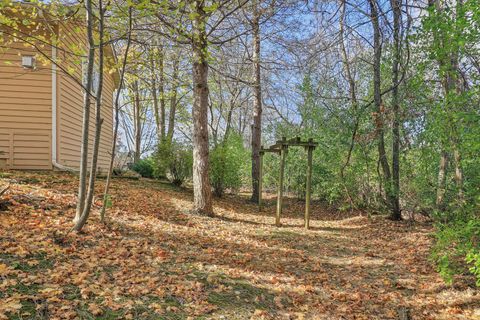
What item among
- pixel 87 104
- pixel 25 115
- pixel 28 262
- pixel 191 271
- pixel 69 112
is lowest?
pixel 191 271

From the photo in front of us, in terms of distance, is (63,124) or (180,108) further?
(180,108)

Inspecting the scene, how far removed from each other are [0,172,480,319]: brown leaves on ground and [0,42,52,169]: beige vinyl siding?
7.97ft

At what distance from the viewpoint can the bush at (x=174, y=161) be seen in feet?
35.1

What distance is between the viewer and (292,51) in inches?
351

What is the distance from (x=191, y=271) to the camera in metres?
A: 3.54

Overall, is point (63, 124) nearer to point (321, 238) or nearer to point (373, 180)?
point (321, 238)

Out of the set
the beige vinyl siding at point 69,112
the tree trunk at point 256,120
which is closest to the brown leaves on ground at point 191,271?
the beige vinyl siding at point 69,112

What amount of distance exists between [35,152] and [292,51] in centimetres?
728

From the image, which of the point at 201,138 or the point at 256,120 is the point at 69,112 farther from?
the point at 256,120

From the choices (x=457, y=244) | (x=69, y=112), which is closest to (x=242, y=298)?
(x=457, y=244)

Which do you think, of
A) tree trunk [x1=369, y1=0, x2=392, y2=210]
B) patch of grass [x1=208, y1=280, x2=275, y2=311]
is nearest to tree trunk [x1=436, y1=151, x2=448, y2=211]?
tree trunk [x1=369, y1=0, x2=392, y2=210]

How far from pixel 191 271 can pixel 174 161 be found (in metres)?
7.55

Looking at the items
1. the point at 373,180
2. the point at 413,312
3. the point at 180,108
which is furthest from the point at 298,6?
the point at 180,108

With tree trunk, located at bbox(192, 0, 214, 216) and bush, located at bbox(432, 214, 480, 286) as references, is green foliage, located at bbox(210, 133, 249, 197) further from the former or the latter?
bush, located at bbox(432, 214, 480, 286)
